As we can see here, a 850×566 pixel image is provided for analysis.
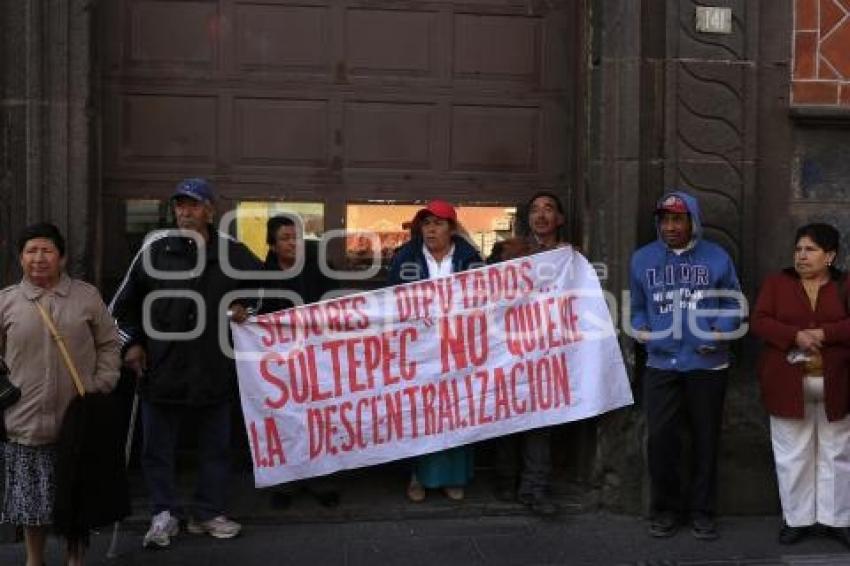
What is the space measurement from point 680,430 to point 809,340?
93cm

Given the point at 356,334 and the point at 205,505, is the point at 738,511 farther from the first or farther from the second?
the point at 205,505

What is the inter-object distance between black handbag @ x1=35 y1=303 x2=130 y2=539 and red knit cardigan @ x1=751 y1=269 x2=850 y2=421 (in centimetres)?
357

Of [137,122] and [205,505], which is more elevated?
[137,122]

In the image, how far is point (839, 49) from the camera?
20.9ft

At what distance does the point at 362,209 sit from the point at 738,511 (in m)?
3.06

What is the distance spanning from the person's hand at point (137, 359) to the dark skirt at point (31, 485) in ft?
2.61

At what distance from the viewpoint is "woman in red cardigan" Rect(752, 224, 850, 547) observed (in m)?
5.48

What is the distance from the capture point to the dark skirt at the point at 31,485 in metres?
4.75

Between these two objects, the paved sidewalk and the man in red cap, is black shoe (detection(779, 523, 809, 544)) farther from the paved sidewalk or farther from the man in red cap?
the man in red cap

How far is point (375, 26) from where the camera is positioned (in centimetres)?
648

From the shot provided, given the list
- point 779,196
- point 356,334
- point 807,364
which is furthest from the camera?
point 779,196

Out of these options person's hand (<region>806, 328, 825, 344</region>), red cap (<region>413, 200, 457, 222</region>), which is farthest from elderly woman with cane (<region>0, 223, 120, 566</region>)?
person's hand (<region>806, 328, 825, 344</region>)

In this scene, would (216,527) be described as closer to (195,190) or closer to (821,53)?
(195,190)

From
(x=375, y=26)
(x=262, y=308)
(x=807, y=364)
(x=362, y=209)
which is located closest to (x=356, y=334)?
(x=262, y=308)
